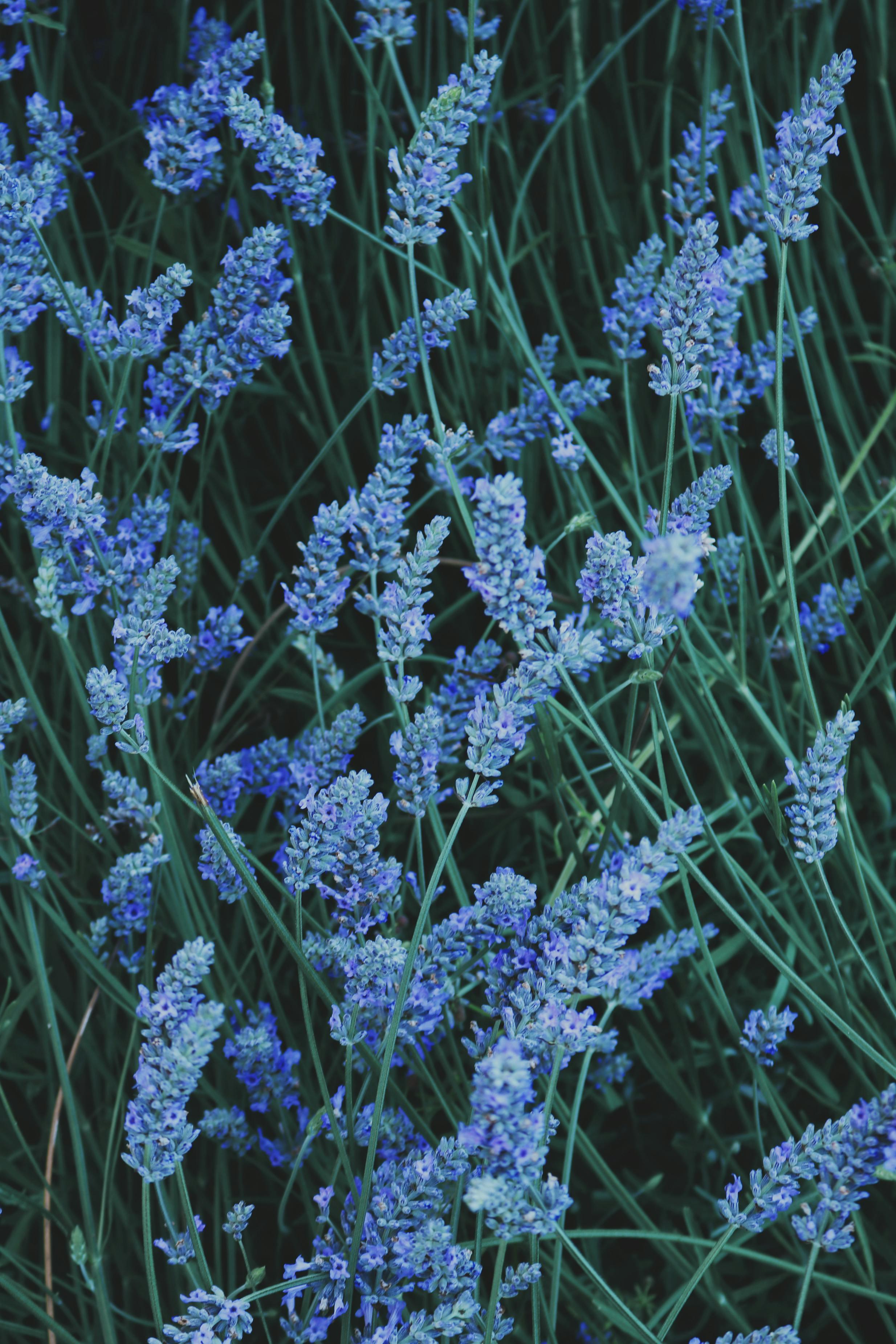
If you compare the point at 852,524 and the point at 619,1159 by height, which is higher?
the point at 852,524

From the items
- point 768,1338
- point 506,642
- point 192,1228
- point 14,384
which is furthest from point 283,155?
point 768,1338

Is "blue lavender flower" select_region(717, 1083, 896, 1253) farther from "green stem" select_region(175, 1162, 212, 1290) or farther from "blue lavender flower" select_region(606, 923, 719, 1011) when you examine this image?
"green stem" select_region(175, 1162, 212, 1290)

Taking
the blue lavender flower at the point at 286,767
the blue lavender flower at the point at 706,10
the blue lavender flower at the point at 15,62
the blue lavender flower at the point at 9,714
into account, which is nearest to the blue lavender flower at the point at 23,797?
the blue lavender flower at the point at 9,714

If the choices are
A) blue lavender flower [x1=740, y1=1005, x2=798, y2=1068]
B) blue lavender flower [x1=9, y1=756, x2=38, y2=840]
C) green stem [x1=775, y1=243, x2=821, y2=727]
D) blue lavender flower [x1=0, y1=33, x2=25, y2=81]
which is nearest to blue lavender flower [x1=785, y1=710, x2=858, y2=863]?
green stem [x1=775, y1=243, x2=821, y2=727]

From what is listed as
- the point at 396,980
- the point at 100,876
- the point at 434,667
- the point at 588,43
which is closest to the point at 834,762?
the point at 396,980

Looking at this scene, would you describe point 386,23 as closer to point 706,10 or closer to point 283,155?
point 283,155

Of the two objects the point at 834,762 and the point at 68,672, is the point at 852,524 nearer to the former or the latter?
the point at 834,762
